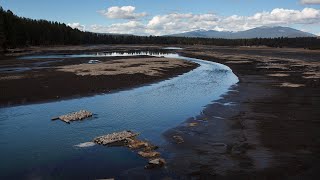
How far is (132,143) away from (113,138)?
128cm

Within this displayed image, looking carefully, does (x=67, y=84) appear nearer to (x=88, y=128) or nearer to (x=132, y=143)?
(x=88, y=128)

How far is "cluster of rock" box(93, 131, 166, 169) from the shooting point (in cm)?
1741

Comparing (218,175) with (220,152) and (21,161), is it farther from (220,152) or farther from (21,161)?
(21,161)

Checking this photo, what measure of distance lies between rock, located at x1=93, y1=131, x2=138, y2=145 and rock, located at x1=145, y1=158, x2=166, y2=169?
380 centimetres

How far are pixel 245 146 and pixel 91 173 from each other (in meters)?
8.14

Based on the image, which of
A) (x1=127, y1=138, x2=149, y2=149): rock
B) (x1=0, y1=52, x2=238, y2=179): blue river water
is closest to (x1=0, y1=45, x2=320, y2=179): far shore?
(x1=127, y1=138, x2=149, y2=149): rock

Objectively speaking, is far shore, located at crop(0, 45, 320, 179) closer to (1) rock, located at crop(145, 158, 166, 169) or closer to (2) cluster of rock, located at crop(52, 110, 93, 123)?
(1) rock, located at crop(145, 158, 166, 169)

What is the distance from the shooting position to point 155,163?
1630 centimetres

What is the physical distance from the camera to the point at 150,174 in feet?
49.9

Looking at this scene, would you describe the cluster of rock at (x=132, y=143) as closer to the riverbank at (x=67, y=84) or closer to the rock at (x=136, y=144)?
the rock at (x=136, y=144)

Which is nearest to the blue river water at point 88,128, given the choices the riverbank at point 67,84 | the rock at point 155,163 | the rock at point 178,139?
the rock at point 155,163

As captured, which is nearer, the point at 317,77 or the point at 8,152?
the point at 8,152

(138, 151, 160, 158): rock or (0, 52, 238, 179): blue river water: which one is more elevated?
(138, 151, 160, 158): rock

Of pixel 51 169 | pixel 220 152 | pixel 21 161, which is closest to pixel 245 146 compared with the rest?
pixel 220 152
